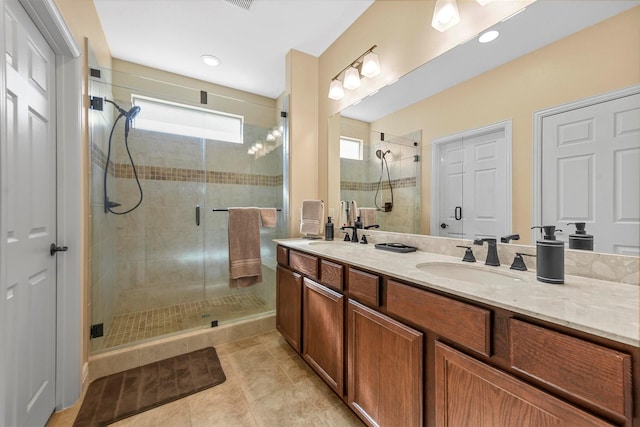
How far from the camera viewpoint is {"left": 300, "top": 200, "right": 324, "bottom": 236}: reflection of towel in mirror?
222cm

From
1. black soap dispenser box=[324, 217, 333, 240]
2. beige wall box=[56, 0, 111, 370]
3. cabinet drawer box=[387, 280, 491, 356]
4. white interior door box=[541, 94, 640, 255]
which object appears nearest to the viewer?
cabinet drawer box=[387, 280, 491, 356]

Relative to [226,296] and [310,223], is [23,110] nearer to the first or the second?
[310,223]

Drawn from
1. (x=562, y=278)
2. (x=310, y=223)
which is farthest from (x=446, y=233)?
(x=310, y=223)

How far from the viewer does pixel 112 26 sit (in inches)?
82.8

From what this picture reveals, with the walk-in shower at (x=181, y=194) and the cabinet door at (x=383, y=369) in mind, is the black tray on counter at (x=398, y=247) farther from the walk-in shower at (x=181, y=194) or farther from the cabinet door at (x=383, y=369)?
the walk-in shower at (x=181, y=194)

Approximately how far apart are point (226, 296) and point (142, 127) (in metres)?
1.87

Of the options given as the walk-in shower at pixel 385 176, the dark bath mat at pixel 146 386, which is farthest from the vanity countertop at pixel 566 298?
the dark bath mat at pixel 146 386

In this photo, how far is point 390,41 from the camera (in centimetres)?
181

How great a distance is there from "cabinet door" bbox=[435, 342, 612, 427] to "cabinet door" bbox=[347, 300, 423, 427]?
0.30ft

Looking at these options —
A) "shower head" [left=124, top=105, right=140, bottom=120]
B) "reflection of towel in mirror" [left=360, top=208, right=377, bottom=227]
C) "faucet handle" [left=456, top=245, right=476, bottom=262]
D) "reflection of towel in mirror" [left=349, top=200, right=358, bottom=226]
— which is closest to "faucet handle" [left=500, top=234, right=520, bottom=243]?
"faucet handle" [left=456, top=245, right=476, bottom=262]

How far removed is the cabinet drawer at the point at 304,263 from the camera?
156 cm

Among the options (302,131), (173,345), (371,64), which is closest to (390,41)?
(371,64)

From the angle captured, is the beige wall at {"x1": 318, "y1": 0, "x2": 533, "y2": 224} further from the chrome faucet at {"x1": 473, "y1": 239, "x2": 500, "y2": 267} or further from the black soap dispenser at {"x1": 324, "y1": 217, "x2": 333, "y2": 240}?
the chrome faucet at {"x1": 473, "y1": 239, "x2": 500, "y2": 267}

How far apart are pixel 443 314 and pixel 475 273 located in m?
0.44
